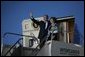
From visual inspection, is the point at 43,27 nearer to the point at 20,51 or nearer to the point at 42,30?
the point at 42,30

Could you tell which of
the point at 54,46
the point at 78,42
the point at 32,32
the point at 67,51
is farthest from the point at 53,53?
the point at 32,32

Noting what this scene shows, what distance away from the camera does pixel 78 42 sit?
1132cm

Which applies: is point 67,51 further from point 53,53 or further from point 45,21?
point 45,21

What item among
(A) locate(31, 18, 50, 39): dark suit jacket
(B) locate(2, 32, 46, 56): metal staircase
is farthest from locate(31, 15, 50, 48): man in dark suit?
(B) locate(2, 32, 46, 56): metal staircase

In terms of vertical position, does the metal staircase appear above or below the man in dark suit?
below

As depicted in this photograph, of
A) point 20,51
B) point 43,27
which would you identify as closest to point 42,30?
point 43,27

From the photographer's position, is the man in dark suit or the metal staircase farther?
the man in dark suit

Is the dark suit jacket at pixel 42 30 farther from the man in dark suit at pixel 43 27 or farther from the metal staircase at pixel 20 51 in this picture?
the metal staircase at pixel 20 51

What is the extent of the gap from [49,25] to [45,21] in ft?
1.20

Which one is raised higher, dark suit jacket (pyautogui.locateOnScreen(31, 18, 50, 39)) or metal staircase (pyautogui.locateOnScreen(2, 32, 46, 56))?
dark suit jacket (pyautogui.locateOnScreen(31, 18, 50, 39))

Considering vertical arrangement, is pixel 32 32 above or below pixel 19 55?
above

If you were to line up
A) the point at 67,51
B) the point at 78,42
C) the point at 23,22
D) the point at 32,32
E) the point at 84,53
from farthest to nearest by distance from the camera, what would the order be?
the point at 23,22 → the point at 32,32 → the point at 78,42 → the point at 84,53 → the point at 67,51

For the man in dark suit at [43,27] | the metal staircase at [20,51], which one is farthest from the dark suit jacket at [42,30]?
the metal staircase at [20,51]

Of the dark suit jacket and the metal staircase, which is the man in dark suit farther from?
the metal staircase
